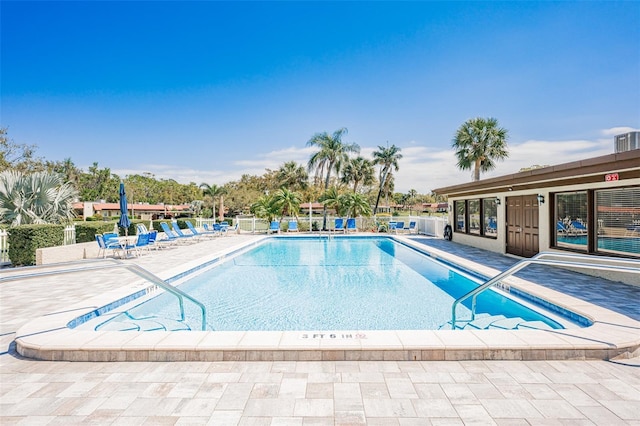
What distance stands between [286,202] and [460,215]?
398 inches

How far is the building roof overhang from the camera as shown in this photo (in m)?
6.67

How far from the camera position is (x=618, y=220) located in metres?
7.43

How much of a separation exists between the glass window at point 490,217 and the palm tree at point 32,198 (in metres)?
15.1

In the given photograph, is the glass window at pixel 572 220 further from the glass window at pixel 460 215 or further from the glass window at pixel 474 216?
the glass window at pixel 460 215

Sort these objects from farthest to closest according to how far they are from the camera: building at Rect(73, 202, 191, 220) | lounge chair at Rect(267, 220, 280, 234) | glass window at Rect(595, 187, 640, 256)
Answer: building at Rect(73, 202, 191, 220), lounge chair at Rect(267, 220, 280, 234), glass window at Rect(595, 187, 640, 256)

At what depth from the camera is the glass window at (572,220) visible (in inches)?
326

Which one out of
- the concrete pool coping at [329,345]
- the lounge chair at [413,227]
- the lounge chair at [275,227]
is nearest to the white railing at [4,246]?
the concrete pool coping at [329,345]

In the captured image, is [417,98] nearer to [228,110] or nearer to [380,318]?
[228,110]

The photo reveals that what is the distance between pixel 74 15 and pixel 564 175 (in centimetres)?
1730

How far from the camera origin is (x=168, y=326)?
5.43 m

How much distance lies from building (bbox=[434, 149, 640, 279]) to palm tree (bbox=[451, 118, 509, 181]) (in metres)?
11.5

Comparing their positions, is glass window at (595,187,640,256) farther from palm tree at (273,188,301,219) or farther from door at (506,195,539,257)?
palm tree at (273,188,301,219)

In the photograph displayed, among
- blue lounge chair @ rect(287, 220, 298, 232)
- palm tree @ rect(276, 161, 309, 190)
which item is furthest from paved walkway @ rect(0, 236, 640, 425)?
palm tree @ rect(276, 161, 309, 190)

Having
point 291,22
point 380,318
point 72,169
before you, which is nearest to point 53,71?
point 291,22
